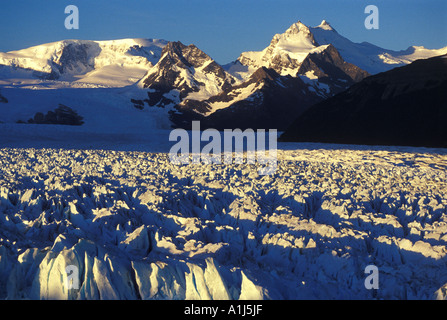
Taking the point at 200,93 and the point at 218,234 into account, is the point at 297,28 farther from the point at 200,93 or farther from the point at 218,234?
the point at 218,234

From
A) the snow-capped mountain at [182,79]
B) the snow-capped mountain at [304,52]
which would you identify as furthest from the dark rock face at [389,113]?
the snow-capped mountain at [304,52]

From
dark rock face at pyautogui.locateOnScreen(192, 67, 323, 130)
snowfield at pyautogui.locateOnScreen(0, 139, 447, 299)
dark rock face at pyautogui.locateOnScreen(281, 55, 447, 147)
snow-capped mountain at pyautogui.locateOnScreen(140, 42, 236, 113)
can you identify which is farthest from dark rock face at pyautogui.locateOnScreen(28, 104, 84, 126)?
snowfield at pyautogui.locateOnScreen(0, 139, 447, 299)

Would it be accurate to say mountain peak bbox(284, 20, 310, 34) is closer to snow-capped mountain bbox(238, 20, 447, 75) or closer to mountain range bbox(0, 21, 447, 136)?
snow-capped mountain bbox(238, 20, 447, 75)

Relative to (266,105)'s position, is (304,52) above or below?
above

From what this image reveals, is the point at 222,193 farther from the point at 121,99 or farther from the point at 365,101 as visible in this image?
the point at 121,99

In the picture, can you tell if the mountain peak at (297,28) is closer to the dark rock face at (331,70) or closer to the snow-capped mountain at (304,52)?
the snow-capped mountain at (304,52)

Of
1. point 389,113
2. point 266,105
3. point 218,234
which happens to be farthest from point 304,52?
point 218,234
